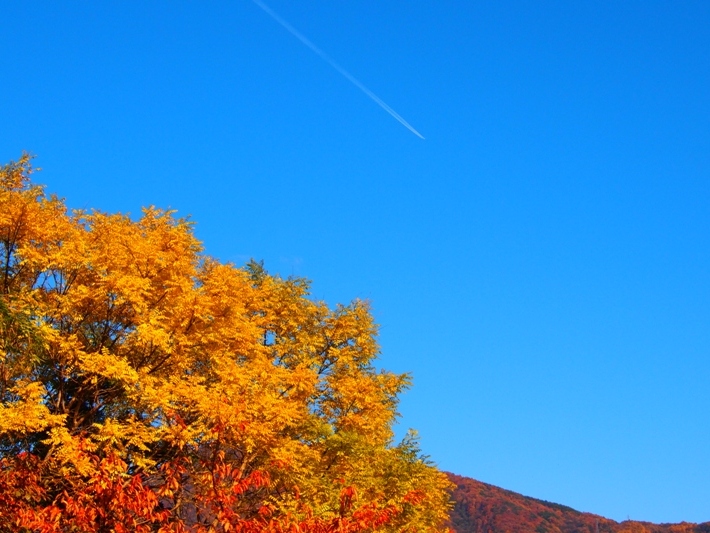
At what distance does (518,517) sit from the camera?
15025 centimetres

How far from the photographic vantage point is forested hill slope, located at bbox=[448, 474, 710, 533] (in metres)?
145

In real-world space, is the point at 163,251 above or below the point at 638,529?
below

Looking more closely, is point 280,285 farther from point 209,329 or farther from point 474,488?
point 474,488

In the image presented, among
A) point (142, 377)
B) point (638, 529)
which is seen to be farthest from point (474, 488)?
point (142, 377)

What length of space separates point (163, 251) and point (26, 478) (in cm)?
1290

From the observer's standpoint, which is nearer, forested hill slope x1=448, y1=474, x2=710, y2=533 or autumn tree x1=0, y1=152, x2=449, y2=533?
autumn tree x1=0, y1=152, x2=449, y2=533

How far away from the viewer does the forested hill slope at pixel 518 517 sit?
145250 mm

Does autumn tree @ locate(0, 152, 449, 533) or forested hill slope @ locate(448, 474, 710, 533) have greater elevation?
forested hill slope @ locate(448, 474, 710, 533)

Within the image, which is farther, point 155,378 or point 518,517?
point 518,517

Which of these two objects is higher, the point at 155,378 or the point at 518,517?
the point at 518,517

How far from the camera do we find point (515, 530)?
143000 millimetres

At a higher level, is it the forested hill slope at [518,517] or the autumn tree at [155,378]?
the forested hill slope at [518,517]

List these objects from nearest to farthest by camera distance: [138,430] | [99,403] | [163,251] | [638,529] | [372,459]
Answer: [138,430] → [99,403] → [163,251] → [372,459] → [638,529]

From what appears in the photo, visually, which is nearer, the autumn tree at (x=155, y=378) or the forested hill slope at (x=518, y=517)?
the autumn tree at (x=155, y=378)
